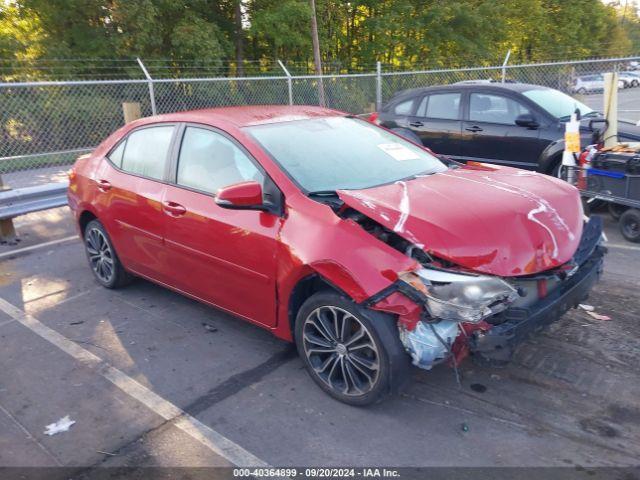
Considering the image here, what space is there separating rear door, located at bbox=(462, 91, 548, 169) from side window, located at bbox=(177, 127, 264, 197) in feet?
16.4

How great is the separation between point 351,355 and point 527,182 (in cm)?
173

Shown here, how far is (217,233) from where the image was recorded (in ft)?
12.1

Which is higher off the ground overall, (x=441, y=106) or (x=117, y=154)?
(x=441, y=106)

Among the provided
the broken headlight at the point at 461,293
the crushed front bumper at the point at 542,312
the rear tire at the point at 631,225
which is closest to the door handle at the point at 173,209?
the broken headlight at the point at 461,293

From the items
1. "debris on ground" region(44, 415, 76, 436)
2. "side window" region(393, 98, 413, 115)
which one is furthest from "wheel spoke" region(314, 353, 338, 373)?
"side window" region(393, 98, 413, 115)

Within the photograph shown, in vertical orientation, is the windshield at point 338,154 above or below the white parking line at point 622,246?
above

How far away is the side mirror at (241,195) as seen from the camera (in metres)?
3.31

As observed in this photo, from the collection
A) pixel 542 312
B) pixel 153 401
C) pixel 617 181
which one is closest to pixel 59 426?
pixel 153 401

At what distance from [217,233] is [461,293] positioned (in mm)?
1699

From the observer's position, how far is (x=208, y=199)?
3830 millimetres

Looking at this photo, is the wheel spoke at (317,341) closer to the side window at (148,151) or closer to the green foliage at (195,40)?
the side window at (148,151)

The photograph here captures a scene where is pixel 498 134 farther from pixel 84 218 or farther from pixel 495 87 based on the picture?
pixel 84 218

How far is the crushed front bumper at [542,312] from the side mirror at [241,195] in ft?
4.90

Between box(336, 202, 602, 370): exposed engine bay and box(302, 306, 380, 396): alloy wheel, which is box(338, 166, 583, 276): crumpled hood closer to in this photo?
box(336, 202, 602, 370): exposed engine bay
